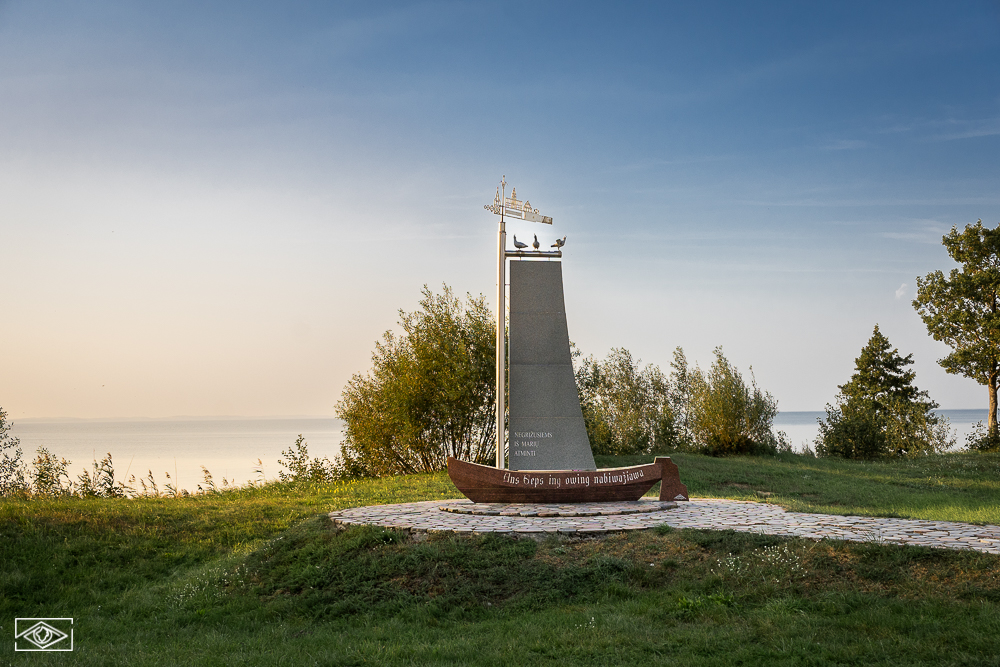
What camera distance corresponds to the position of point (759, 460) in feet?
76.5

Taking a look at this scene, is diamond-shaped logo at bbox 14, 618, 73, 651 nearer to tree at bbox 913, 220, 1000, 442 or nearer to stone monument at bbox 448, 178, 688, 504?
stone monument at bbox 448, 178, 688, 504

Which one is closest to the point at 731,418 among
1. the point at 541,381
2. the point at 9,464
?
the point at 541,381

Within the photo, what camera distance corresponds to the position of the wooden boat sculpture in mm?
11719

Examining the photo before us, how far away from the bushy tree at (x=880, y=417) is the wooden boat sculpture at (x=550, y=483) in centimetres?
1843

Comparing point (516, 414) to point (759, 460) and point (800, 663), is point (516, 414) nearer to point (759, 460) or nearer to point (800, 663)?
point (800, 663)

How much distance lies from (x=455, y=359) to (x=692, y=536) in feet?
40.9

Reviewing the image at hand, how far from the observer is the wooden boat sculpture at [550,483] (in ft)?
38.4

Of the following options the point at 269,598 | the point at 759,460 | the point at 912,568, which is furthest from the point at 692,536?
the point at 759,460

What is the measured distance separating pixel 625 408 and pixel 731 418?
12.8 ft

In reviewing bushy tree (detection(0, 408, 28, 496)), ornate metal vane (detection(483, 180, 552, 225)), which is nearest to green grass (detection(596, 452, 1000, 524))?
ornate metal vane (detection(483, 180, 552, 225))

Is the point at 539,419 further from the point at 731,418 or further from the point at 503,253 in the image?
the point at 731,418

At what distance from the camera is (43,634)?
7.46 metres

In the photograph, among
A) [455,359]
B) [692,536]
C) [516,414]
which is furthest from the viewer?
[455,359]

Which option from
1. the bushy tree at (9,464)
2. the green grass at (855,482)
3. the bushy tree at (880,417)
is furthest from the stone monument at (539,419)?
the bushy tree at (880,417)
